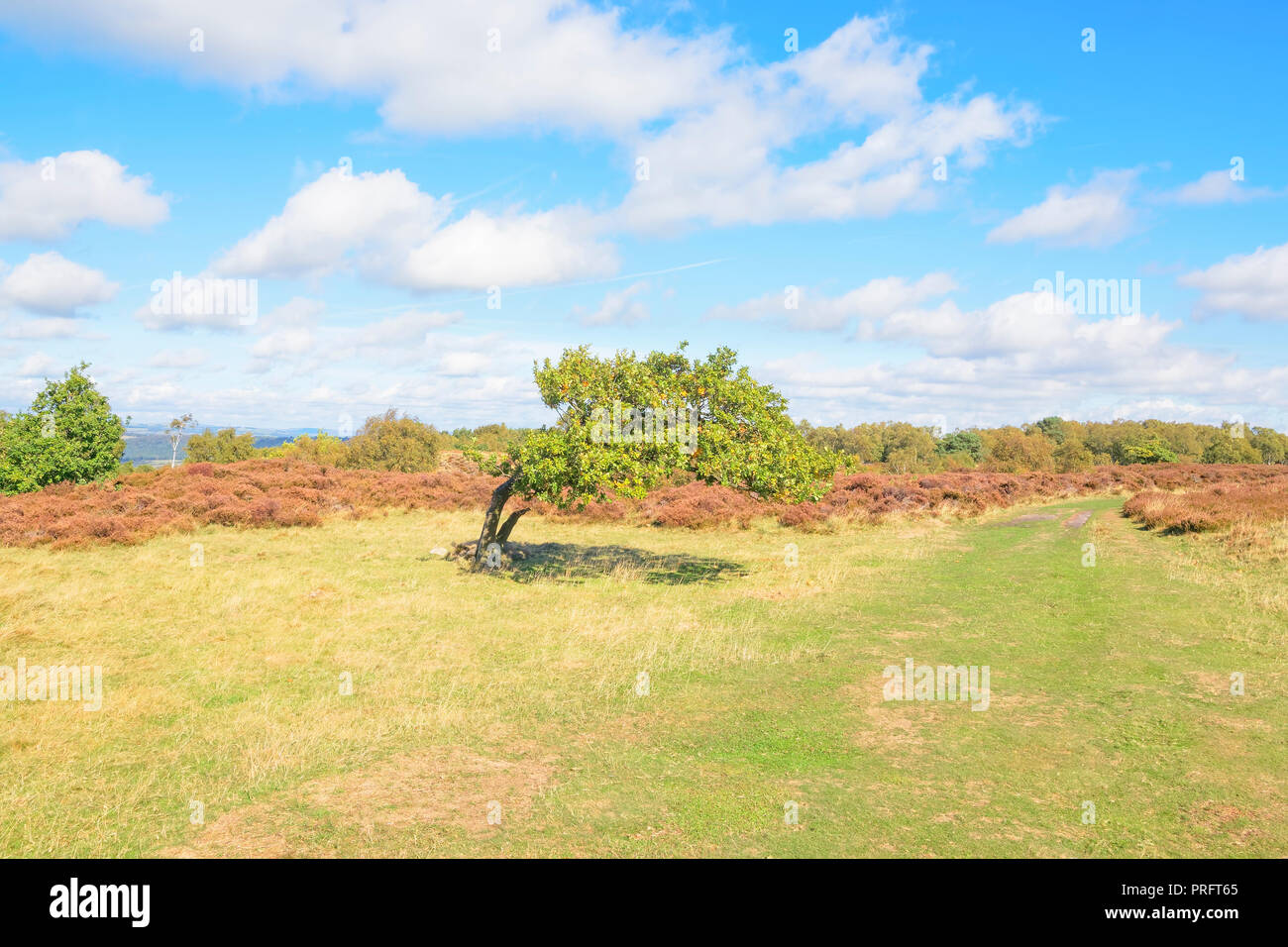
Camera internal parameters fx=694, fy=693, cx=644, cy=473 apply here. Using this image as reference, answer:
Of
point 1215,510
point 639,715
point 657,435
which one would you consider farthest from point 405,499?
point 1215,510

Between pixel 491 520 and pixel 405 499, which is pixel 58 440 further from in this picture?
pixel 491 520

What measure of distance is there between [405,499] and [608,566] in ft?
65.0

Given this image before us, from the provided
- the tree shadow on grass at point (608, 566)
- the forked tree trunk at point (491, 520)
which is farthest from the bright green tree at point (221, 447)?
the forked tree trunk at point (491, 520)

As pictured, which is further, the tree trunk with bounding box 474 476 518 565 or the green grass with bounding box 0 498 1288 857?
the tree trunk with bounding box 474 476 518 565

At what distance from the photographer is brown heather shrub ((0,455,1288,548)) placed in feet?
90.7

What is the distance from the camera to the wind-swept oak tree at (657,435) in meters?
19.6

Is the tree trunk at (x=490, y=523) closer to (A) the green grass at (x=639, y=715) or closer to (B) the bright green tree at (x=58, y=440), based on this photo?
(A) the green grass at (x=639, y=715)

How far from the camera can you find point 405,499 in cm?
3994

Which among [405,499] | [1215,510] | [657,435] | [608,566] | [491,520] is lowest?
[608,566]

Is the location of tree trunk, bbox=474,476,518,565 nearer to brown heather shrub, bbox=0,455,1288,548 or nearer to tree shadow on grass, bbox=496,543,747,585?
tree shadow on grass, bbox=496,543,747,585

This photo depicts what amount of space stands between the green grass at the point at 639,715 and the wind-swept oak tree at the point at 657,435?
332 centimetres

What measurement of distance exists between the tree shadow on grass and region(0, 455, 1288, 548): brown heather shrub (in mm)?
4203

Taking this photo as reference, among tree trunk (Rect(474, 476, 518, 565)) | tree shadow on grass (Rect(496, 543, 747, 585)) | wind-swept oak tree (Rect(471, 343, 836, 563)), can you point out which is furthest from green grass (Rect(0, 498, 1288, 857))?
wind-swept oak tree (Rect(471, 343, 836, 563))
